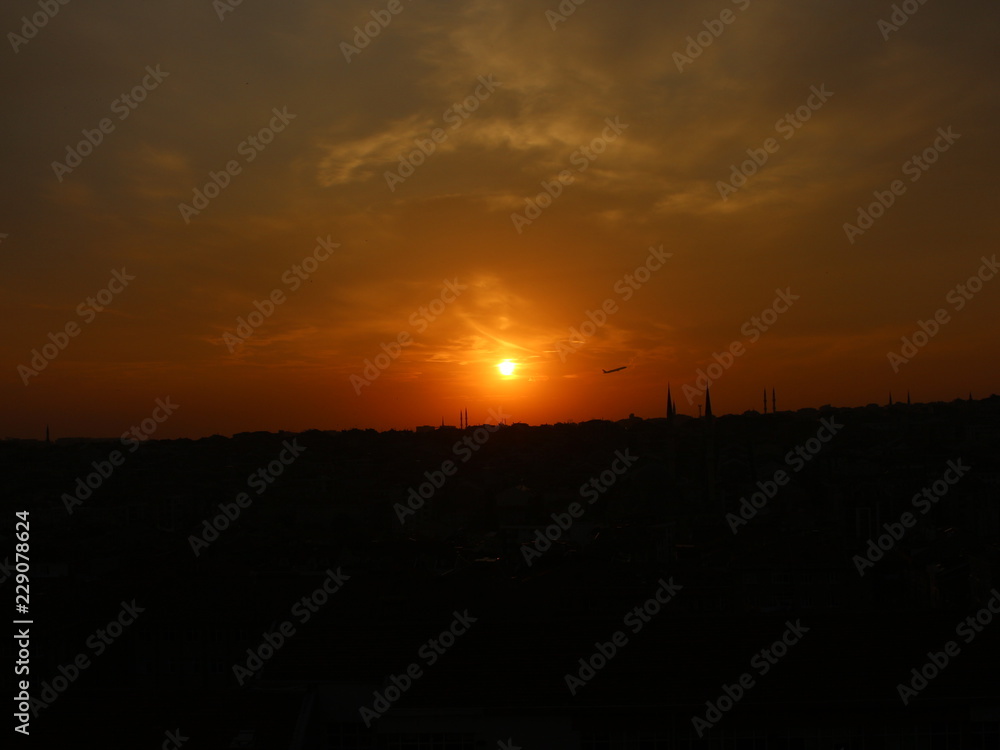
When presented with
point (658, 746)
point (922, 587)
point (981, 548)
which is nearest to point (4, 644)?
point (658, 746)

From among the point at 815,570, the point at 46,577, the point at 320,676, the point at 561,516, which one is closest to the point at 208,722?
the point at 320,676

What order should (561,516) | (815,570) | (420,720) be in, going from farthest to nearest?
(561,516)
(815,570)
(420,720)

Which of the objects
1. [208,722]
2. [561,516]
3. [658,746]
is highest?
[561,516]

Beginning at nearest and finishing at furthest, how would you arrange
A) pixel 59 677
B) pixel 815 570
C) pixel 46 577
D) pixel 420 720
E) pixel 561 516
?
pixel 420 720 < pixel 59 677 < pixel 815 570 < pixel 46 577 < pixel 561 516

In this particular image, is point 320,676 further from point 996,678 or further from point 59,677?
point 59,677

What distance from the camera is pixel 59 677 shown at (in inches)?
848

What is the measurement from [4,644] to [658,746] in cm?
1785

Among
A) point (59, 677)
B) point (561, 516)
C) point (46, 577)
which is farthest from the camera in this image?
point (561, 516)

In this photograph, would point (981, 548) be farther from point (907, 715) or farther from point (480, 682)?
point (480, 682)

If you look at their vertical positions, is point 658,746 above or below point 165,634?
below

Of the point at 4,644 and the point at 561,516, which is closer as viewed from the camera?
Answer: the point at 4,644

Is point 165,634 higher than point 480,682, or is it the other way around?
point 165,634

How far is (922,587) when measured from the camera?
32.2m

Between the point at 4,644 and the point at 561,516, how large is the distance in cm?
3723
